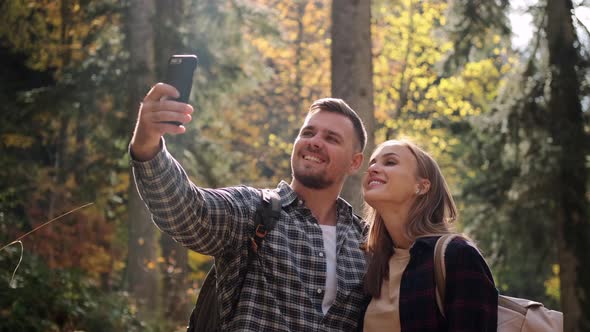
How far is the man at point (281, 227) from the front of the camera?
319cm

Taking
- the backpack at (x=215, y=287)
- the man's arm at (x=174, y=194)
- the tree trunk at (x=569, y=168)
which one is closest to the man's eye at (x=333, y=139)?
the backpack at (x=215, y=287)

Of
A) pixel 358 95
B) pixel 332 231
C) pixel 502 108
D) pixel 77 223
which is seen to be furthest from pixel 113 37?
pixel 332 231

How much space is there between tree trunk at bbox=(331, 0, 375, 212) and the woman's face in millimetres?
2828

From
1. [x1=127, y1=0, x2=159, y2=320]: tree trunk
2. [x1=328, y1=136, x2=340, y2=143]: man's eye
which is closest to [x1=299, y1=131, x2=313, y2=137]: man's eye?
[x1=328, y1=136, x2=340, y2=143]: man's eye

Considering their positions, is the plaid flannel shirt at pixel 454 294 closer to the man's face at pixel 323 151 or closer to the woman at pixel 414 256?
the woman at pixel 414 256

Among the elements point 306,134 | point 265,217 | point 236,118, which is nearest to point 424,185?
point 306,134

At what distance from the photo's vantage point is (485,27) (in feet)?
31.8

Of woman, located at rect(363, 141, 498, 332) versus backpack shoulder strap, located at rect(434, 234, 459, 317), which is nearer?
woman, located at rect(363, 141, 498, 332)

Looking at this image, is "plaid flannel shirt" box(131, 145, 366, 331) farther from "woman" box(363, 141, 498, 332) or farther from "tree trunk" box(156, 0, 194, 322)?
"tree trunk" box(156, 0, 194, 322)

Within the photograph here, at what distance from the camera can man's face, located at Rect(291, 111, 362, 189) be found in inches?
163

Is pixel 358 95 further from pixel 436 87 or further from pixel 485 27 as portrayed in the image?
pixel 436 87

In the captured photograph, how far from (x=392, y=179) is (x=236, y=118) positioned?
19.4 m

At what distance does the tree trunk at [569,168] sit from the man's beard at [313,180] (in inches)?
239

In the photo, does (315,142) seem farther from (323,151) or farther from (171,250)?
(171,250)
